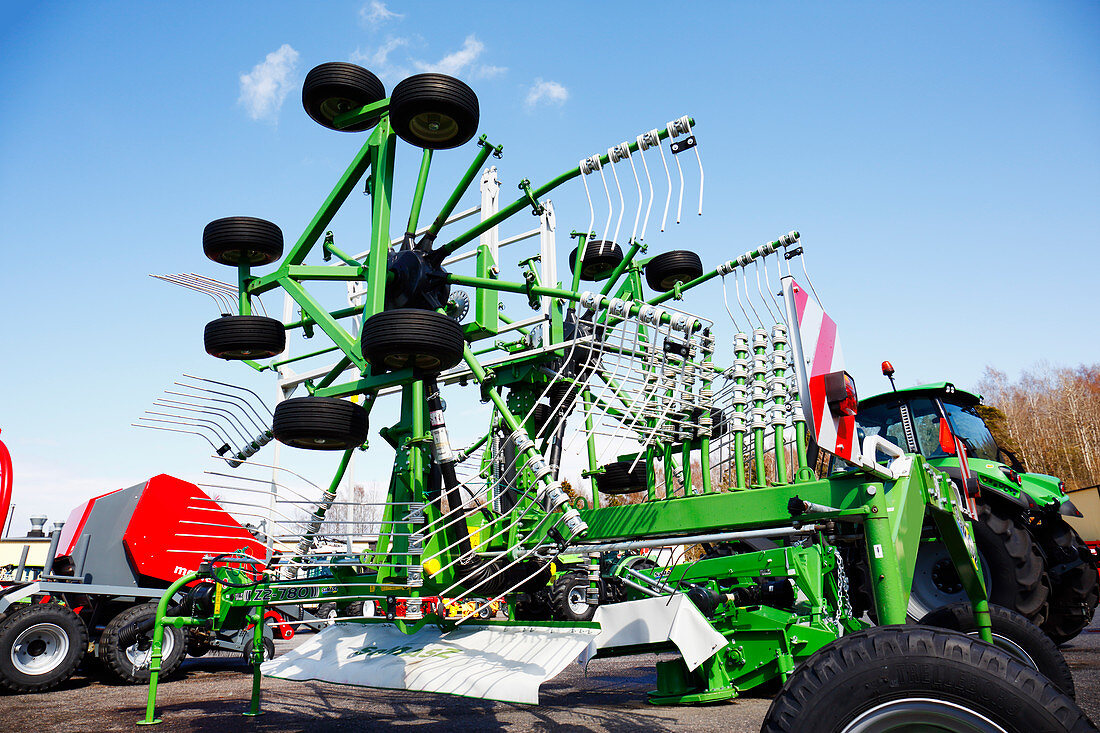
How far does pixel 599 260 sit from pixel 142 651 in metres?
7.04

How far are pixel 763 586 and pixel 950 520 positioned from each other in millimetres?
2356

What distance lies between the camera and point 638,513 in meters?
4.13

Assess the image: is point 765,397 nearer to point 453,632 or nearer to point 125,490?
point 453,632

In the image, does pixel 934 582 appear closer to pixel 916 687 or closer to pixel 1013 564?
pixel 1013 564

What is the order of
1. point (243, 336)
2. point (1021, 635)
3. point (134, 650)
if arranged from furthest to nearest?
point (134, 650) → point (243, 336) → point (1021, 635)

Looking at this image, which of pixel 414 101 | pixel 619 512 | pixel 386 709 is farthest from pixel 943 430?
pixel 414 101

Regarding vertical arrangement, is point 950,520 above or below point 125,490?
below

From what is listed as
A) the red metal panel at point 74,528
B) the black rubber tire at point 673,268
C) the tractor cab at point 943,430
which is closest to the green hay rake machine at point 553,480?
the black rubber tire at point 673,268

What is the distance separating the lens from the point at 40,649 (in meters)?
8.06

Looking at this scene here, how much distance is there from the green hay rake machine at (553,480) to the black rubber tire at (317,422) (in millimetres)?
13

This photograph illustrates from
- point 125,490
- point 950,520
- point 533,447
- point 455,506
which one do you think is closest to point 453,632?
point 455,506

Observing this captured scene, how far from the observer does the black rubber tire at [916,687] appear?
67.4 inches

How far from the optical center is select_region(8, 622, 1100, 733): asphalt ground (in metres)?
4.85

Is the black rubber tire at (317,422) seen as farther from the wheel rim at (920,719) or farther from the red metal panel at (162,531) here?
the red metal panel at (162,531)
